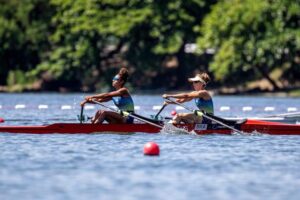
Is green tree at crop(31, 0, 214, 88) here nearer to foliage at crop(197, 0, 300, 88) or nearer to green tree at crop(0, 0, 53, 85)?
green tree at crop(0, 0, 53, 85)

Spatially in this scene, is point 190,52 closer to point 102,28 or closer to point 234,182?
point 102,28

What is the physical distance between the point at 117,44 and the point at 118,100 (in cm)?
5314

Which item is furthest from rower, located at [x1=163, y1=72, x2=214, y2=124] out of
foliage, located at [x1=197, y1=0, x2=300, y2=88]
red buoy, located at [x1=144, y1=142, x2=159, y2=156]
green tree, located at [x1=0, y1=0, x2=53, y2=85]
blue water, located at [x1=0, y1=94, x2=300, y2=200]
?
green tree, located at [x1=0, y1=0, x2=53, y2=85]

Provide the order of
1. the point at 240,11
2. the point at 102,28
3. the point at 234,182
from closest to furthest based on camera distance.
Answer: the point at 234,182, the point at 240,11, the point at 102,28

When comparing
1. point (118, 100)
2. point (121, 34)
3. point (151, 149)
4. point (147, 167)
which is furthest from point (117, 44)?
point (147, 167)

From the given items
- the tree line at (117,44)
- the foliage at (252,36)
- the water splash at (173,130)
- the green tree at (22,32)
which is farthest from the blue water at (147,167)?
the green tree at (22,32)

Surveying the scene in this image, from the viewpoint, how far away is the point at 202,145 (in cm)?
2909

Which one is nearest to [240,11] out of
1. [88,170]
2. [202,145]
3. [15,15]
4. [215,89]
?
[215,89]

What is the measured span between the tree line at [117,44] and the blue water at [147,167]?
44.1 m

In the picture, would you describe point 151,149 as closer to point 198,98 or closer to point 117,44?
point 198,98

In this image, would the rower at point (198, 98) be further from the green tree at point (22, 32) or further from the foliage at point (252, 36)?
the green tree at point (22, 32)

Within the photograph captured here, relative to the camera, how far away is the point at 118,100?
3216 centimetres

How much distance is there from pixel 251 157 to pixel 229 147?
8.33 ft

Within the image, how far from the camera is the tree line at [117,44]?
76.9 metres
